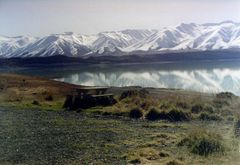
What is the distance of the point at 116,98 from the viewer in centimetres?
1026

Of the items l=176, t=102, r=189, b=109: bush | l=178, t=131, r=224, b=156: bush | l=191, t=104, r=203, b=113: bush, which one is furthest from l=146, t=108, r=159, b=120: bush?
l=178, t=131, r=224, b=156: bush

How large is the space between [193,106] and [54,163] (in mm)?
3920

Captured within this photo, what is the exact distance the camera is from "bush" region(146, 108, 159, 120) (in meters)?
8.23

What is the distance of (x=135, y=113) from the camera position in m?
8.48

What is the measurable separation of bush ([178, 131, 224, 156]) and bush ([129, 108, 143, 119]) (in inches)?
98.6

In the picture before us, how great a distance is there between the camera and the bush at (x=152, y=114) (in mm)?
8227

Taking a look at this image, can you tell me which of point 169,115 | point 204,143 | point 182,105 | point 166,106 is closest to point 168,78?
point 182,105

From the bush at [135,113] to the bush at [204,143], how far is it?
8.21ft

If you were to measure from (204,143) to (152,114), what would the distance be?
266 centimetres

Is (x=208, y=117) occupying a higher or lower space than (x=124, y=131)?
higher

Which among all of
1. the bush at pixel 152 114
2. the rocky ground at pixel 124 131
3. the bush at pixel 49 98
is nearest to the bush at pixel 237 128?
the rocky ground at pixel 124 131

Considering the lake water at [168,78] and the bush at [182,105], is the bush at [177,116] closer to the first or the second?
the bush at [182,105]

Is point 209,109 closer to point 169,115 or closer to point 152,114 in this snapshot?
point 169,115

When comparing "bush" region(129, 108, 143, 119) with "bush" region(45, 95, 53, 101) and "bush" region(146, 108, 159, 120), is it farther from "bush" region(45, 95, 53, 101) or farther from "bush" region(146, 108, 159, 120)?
"bush" region(45, 95, 53, 101)
